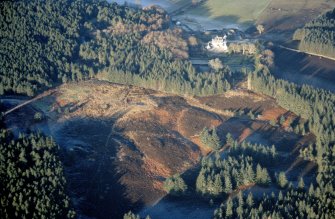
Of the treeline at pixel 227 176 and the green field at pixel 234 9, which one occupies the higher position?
the green field at pixel 234 9

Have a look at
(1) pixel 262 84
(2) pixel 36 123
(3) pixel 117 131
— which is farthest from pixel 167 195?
(1) pixel 262 84

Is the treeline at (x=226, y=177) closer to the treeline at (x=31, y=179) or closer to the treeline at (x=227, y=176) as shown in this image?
the treeline at (x=227, y=176)

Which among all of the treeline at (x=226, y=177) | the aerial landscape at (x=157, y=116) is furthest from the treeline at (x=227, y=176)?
the aerial landscape at (x=157, y=116)

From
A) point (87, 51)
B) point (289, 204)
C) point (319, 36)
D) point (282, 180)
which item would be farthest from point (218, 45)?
point (289, 204)

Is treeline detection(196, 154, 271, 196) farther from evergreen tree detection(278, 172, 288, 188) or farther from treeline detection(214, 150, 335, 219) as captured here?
treeline detection(214, 150, 335, 219)

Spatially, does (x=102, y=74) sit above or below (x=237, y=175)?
above

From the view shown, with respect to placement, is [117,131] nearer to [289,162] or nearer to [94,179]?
[94,179]

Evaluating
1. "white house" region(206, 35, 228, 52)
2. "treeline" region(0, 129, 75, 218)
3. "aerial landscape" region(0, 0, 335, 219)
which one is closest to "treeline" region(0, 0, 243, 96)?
"aerial landscape" region(0, 0, 335, 219)
